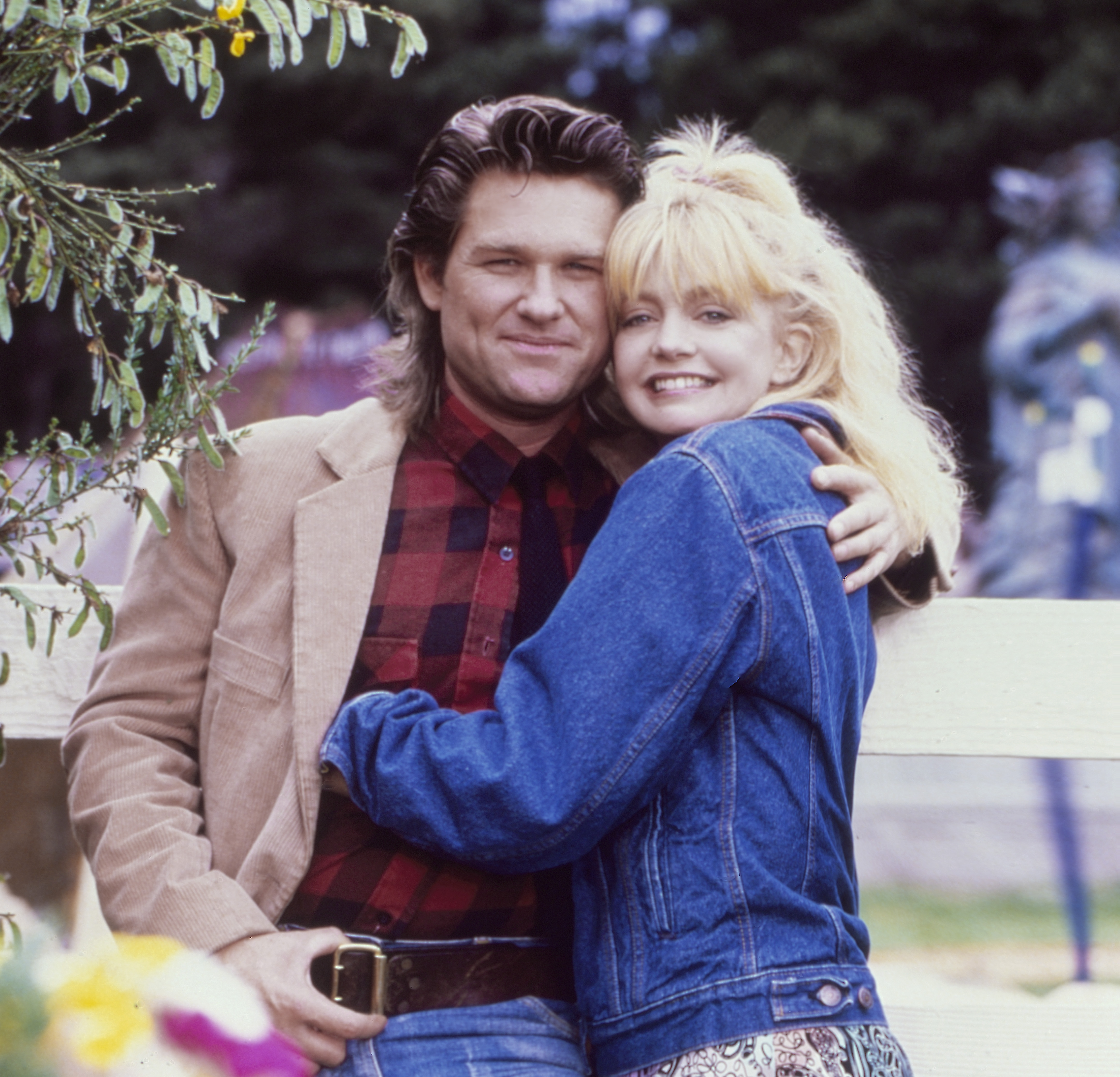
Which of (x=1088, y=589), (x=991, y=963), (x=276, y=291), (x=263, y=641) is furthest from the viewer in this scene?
(x=276, y=291)

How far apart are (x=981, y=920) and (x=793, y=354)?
366 cm

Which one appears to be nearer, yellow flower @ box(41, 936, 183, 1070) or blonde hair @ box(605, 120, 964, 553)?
yellow flower @ box(41, 936, 183, 1070)

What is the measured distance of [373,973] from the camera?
66.5 inches

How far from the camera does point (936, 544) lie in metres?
1.87

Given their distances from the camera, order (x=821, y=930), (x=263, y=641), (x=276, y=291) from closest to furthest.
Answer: (x=821, y=930), (x=263, y=641), (x=276, y=291)

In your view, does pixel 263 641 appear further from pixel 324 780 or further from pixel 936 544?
pixel 936 544

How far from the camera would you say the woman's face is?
180cm

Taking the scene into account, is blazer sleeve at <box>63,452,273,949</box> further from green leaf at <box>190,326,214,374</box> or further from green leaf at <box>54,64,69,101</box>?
green leaf at <box>54,64,69,101</box>

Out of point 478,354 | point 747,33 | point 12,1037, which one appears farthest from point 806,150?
point 12,1037

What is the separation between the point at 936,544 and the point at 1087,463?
5.79 m

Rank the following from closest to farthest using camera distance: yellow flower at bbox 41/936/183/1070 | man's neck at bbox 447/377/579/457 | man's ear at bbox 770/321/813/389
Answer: yellow flower at bbox 41/936/183/1070, man's ear at bbox 770/321/813/389, man's neck at bbox 447/377/579/457

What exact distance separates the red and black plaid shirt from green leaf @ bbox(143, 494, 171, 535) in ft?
1.37

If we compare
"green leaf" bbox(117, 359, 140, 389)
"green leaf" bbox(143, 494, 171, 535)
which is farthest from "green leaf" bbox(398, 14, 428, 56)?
"green leaf" bbox(143, 494, 171, 535)

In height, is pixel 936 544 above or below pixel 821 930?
above
